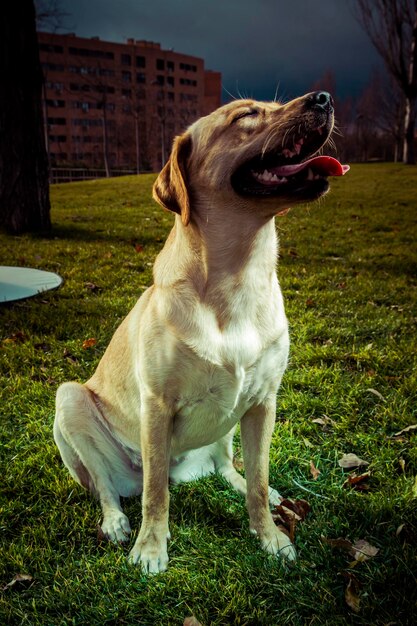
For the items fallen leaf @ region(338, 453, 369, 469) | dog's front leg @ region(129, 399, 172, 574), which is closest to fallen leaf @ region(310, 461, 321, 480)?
fallen leaf @ region(338, 453, 369, 469)

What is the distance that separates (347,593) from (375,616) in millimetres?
129

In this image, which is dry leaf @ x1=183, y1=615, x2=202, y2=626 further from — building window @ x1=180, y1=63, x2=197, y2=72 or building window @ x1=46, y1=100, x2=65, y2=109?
building window @ x1=180, y1=63, x2=197, y2=72

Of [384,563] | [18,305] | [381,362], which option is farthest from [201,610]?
[18,305]

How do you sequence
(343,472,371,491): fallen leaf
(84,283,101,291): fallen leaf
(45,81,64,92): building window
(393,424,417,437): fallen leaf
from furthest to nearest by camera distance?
(45,81,64,92): building window → (84,283,101,291): fallen leaf → (393,424,417,437): fallen leaf → (343,472,371,491): fallen leaf

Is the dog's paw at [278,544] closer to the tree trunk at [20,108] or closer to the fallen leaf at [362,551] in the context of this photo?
the fallen leaf at [362,551]

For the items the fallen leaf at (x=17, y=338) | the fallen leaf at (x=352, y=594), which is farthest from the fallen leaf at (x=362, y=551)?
the fallen leaf at (x=17, y=338)

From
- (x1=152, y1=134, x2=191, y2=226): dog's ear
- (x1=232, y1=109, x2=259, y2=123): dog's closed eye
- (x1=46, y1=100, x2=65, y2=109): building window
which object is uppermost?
(x1=46, y1=100, x2=65, y2=109): building window

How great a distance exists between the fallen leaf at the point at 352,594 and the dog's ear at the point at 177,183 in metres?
1.64

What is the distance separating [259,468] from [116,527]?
2.39 feet

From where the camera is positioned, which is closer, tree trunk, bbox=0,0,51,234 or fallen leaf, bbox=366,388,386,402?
fallen leaf, bbox=366,388,386,402

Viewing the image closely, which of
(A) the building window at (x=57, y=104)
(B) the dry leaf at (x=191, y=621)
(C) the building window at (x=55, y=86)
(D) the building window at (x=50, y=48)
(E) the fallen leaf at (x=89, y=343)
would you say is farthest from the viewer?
(D) the building window at (x=50, y=48)

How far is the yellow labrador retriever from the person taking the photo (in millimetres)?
2145

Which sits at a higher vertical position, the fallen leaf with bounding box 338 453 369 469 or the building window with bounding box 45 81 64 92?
the building window with bounding box 45 81 64 92

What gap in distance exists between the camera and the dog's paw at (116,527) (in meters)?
2.40
